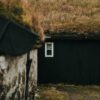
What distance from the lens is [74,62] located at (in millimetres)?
25641

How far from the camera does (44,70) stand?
25703 millimetres

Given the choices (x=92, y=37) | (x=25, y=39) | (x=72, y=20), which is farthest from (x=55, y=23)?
(x=25, y=39)

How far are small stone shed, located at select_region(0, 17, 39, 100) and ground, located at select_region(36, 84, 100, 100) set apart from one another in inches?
173

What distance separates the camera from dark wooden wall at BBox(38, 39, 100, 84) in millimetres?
25531

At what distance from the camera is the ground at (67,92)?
834 inches

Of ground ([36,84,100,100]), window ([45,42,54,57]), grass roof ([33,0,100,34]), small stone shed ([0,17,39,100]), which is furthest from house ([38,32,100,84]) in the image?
small stone shed ([0,17,39,100])

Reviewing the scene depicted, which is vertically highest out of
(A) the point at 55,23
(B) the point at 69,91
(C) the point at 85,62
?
(A) the point at 55,23

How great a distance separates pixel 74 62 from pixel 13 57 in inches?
427

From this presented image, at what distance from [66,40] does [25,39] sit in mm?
10110

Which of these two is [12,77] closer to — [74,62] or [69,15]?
[74,62]

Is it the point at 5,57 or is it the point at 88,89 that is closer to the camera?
the point at 5,57

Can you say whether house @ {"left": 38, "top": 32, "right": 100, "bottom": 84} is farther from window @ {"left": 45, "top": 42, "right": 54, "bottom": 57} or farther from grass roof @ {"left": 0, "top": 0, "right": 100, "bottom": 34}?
grass roof @ {"left": 0, "top": 0, "right": 100, "bottom": 34}

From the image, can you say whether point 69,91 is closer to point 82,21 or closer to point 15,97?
point 82,21

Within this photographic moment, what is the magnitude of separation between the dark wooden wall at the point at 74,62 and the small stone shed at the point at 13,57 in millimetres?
8866
